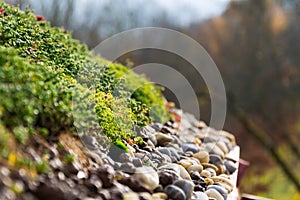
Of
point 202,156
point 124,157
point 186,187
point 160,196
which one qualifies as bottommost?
point 160,196

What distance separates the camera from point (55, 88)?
248cm

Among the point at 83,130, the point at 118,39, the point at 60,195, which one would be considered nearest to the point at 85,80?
the point at 83,130

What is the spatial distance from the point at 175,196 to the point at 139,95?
1924 millimetres

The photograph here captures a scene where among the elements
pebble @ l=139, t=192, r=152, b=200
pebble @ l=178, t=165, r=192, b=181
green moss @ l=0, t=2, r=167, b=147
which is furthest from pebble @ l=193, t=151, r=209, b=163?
pebble @ l=139, t=192, r=152, b=200

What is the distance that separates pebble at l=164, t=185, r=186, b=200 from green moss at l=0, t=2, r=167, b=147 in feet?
1.69

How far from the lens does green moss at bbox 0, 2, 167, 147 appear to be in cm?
216

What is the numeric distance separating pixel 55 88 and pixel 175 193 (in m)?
0.73

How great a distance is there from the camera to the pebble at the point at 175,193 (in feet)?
7.79

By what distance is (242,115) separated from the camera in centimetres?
1022

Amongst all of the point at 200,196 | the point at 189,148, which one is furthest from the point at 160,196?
the point at 189,148

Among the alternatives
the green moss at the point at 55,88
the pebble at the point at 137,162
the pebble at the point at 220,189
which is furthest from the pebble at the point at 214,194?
the green moss at the point at 55,88

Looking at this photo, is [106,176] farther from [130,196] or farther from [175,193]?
[175,193]

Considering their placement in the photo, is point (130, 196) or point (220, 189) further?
point (220, 189)

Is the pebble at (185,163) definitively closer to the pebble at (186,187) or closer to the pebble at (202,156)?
the pebble at (202,156)
